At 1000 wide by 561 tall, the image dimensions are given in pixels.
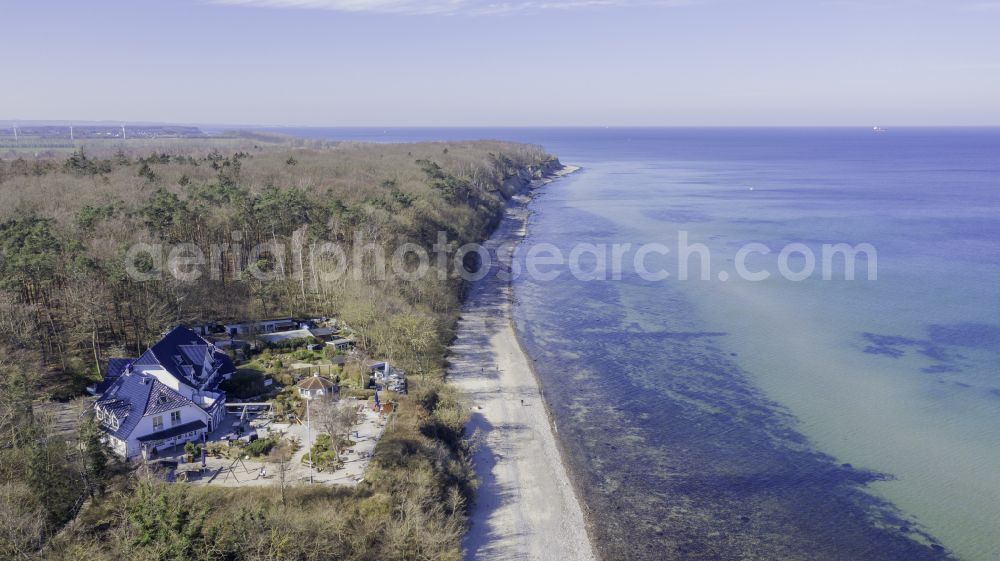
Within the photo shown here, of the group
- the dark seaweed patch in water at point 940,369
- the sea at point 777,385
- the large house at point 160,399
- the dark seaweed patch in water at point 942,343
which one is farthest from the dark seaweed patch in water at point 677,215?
the large house at point 160,399

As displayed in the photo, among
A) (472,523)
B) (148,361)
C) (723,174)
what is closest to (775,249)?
(472,523)

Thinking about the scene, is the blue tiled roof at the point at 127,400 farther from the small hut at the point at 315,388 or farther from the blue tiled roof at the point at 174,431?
the small hut at the point at 315,388

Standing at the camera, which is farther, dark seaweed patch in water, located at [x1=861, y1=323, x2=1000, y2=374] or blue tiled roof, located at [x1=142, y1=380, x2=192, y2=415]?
dark seaweed patch in water, located at [x1=861, y1=323, x2=1000, y2=374]

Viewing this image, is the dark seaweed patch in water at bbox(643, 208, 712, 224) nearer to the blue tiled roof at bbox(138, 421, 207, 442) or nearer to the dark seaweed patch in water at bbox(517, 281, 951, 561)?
the dark seaweed patch in water at bbox(517, 281, 951, 561)

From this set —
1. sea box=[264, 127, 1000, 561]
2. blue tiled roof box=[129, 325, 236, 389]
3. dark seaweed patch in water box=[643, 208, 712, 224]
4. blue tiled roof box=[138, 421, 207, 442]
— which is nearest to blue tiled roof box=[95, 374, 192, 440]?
blue tiled roof box=[138, 421, 207, 442]

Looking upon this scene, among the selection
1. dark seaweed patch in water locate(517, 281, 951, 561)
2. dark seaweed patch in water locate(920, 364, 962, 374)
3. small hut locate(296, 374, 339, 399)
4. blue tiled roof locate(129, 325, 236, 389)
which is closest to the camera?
dark seaweed patch in water locate(517, 281, 951, 561)

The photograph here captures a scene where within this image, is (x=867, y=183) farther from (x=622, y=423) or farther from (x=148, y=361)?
(x=148, y=361)

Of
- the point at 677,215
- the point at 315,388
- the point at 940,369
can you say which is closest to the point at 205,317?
the point at 315,388
